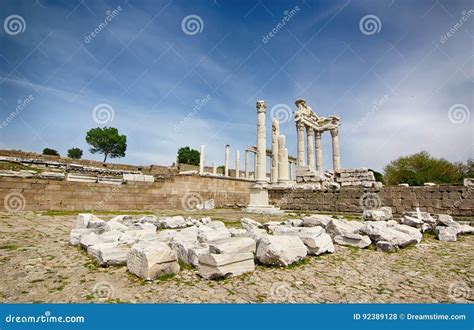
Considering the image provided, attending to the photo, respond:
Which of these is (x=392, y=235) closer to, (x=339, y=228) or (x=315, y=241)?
(x=339, y=228)

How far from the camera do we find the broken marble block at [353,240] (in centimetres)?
551

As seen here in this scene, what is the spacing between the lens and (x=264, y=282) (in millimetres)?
3318

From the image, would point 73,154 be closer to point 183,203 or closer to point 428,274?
point 183,203

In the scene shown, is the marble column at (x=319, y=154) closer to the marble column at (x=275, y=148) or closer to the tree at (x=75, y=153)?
the marble column at (x=275, y=148)

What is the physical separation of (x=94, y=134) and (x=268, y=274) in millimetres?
61362

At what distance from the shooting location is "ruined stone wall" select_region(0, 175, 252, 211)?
1145cm

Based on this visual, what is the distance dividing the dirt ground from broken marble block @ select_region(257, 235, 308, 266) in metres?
0.13

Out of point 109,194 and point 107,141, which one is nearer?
point 109,194

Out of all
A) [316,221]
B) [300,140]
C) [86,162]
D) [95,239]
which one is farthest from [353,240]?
[86,162]

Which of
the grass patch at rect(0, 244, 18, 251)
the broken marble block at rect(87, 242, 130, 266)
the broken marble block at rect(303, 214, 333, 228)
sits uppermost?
the broken marble block at rect(303, 214, 333, 228)

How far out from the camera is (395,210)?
12.4 m

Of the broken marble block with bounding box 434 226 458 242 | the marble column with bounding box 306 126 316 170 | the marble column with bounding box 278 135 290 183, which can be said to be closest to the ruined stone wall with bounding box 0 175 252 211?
the marble column with bounding box 278 135 290 183

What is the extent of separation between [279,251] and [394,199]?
11166 mm

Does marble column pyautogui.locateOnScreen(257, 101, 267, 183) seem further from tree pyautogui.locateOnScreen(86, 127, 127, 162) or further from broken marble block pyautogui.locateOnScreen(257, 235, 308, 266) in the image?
tree pyautogui.locateOnScreen(86, 127, 127, 162)
